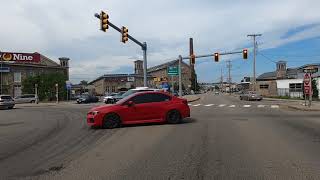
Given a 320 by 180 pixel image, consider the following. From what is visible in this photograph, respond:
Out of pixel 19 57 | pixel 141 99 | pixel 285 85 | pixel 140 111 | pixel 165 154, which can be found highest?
pixel 19 57

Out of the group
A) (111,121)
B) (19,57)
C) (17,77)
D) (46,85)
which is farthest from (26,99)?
(111,121)

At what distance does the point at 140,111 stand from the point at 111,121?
55.2 inches

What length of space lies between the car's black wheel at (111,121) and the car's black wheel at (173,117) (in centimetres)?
233

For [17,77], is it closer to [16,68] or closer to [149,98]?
[16,68]

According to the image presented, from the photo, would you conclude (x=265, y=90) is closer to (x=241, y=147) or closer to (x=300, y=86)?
(x=300, y=86)

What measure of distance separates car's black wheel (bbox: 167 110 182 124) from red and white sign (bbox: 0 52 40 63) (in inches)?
3324

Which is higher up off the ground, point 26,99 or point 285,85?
point 285,85

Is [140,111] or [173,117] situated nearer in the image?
[140,111]

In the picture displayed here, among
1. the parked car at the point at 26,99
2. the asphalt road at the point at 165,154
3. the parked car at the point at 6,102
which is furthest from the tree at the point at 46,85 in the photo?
the asphalt road at the point at 165,154

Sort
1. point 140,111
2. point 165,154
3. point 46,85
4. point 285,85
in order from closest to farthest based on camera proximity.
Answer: point 165,154
point 140,111
point 46,85
point 285,85

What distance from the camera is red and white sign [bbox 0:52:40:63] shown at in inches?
3859

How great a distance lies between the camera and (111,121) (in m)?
18.8

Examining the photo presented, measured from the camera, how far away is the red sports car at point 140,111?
18797 millimetres

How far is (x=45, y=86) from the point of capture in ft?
287
